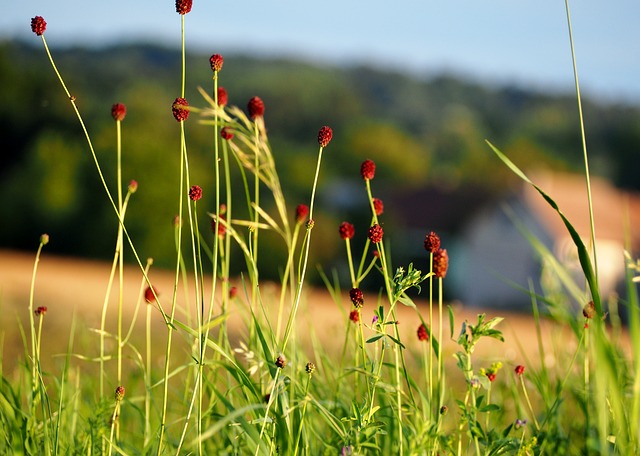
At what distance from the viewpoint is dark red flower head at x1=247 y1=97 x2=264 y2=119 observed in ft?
5.55

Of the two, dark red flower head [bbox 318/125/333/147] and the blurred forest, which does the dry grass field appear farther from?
dark red flower head [bbox 318/125/333/147]

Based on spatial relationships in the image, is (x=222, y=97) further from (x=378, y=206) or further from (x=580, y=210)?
(x=580, y=210)

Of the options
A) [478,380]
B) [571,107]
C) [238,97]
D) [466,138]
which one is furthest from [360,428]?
[571,107]

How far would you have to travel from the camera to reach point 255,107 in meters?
1.71

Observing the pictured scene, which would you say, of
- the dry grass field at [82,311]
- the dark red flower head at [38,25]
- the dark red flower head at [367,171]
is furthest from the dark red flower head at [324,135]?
the dry grass field at [82,311]

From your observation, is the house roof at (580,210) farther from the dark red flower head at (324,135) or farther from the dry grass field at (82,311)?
the dark red flower head at (324,135)

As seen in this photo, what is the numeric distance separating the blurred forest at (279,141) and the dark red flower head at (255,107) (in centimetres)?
84

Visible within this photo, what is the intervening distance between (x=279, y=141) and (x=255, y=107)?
59.5 metres

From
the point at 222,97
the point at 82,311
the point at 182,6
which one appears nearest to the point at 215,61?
the point at 182,6

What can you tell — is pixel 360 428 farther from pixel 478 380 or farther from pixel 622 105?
pixel 622 105

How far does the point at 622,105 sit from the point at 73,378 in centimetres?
10746

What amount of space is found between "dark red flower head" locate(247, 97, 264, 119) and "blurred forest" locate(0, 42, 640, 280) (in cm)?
84

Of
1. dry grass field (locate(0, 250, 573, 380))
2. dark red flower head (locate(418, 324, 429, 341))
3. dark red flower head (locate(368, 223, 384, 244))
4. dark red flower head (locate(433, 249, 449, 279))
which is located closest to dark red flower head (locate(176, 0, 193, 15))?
dark red flower head (locate(368, 223, 384, 244))

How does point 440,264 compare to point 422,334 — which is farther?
point 422,334
